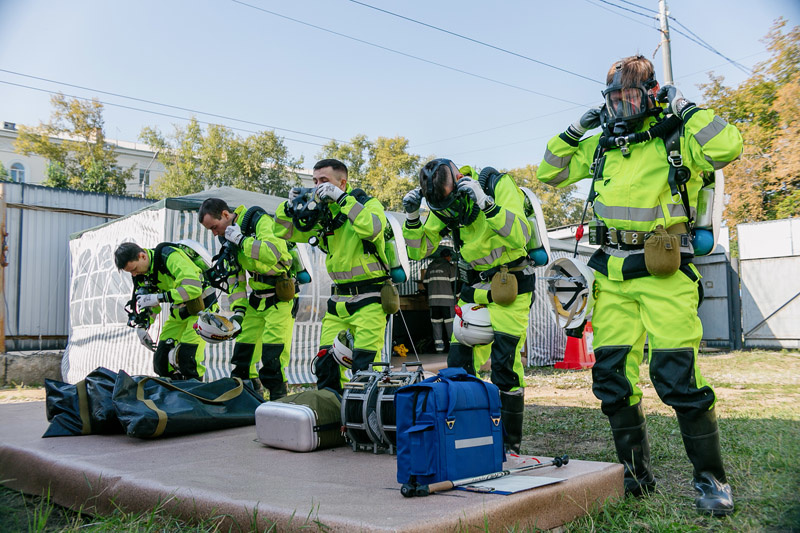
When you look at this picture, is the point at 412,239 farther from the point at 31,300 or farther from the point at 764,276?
the point at 764,276

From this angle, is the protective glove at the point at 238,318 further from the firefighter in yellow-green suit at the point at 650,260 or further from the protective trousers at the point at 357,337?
→ the firefighter in yellow-green suit at the point at 650,260

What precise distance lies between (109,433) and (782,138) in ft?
18.6

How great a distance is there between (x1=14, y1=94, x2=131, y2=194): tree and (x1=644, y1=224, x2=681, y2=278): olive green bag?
31.0 meters

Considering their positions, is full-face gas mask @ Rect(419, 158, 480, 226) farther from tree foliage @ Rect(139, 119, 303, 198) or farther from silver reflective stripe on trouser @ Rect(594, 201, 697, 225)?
tree foliage @ Rect(139, 119, 303, 198)

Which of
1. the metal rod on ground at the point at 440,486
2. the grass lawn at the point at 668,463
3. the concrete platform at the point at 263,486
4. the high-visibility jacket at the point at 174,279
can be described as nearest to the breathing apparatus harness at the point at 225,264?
the high-visibility jacket at the point at 174,279

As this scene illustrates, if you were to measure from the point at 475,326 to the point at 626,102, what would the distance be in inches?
65.9

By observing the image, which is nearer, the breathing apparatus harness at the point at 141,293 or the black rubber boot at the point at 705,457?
the black rubber boot at the point at 705,457

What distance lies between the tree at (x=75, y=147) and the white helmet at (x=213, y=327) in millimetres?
26872

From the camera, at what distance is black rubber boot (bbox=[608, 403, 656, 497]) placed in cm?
315

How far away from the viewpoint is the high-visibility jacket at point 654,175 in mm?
2814

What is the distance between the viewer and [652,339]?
297cm

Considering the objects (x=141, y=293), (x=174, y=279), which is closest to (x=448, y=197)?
(x=174, y=279)

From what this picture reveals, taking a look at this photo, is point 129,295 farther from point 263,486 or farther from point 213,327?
point 263,486

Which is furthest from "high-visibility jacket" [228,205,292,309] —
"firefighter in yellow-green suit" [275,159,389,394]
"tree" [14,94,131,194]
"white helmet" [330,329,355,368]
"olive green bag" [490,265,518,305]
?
"tree" [14,94,131,194]
